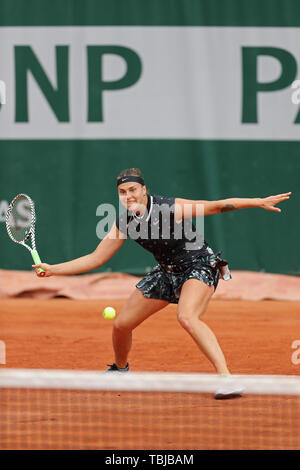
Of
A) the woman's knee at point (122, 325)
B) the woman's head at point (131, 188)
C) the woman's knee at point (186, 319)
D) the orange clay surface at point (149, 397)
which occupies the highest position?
the woman's head at point (131, 188)

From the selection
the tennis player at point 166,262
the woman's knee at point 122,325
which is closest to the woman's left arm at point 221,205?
the tennis player at point 166,262

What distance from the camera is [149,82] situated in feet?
27.2

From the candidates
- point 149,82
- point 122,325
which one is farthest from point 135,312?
point 149,82

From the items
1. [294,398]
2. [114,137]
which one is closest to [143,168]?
[114,137]

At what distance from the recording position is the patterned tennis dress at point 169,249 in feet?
14.5

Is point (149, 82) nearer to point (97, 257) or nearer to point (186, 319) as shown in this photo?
point (97, 257)

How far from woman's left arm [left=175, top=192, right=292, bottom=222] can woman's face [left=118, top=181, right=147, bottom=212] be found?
196 millimetres

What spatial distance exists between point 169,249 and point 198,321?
0.41m

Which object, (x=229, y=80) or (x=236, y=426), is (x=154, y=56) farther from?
(x=236, y=426)

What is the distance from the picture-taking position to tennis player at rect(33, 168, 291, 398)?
4.33 m

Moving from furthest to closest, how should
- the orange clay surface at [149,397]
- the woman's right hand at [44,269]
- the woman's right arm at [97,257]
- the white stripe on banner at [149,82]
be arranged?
the white stripe on banner at [149,82] → the woman's right arm at [97,257] → the woman's right hand at [44,269] → the orange clay surface at [149,397]

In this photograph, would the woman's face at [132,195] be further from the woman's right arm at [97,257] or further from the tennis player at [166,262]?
the woman's right arm at [97,257]

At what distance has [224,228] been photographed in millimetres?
8219

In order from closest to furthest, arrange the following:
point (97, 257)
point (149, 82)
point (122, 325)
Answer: point (97, 257) → point (122, 325) → point (149, 82)
